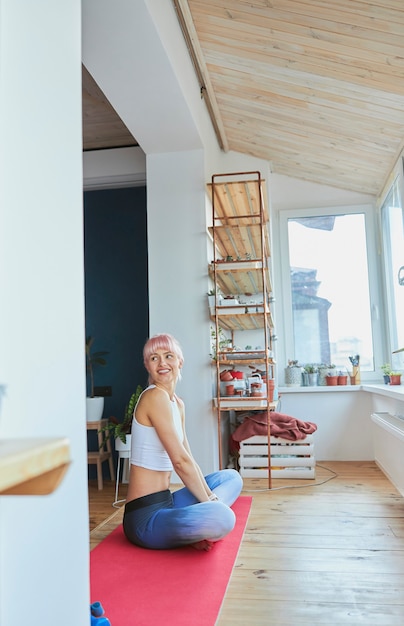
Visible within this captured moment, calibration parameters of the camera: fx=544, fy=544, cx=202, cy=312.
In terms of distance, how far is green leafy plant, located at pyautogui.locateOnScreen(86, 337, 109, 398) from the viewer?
4.68 m

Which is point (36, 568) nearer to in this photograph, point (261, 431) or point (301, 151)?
point (261, 431)

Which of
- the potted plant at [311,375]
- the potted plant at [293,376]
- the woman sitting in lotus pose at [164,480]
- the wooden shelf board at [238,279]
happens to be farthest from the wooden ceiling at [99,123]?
the potted plant at [311,375]

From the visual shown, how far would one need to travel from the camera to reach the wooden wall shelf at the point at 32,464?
0.62m

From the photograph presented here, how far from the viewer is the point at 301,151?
4.87 metres

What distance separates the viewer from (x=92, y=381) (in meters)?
4.77

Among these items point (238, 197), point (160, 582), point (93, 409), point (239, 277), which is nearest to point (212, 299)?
point (239, 277)

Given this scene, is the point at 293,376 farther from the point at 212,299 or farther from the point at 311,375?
the point at 212,299

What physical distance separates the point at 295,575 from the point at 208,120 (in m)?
3.49

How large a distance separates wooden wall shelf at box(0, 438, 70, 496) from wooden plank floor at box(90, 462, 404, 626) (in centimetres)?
136

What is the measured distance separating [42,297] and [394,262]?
415 cm

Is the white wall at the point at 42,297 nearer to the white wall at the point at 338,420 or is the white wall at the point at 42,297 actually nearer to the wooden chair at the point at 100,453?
the wooden chair at the point at 100,453

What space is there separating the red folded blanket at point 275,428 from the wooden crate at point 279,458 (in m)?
0.04

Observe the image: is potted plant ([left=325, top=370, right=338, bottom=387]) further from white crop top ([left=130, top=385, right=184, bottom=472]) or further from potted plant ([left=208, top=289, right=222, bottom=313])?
white crop top ([left=130, top=385, right=184, bottom=472])

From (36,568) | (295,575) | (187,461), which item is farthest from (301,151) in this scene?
(36,568)
